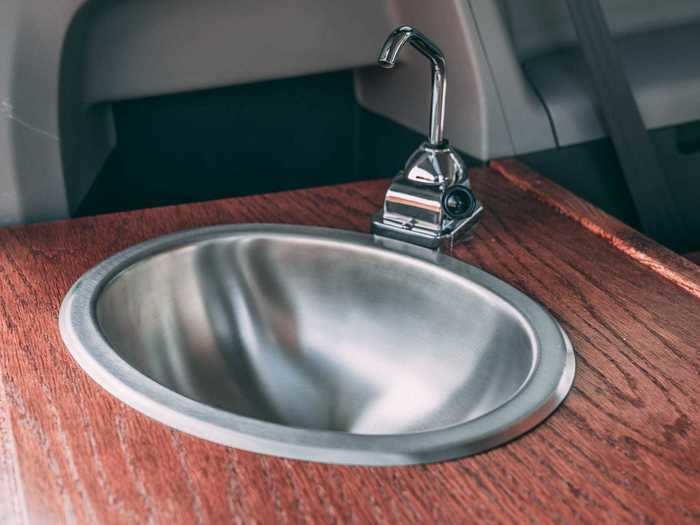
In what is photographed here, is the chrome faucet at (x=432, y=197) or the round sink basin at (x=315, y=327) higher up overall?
the chrome faucet at (x=432, y=197)

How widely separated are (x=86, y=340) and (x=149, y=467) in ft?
0.65

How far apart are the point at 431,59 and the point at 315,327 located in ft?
1.10

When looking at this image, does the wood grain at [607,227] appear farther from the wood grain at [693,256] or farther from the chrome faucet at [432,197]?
the wood grain at [693,256]

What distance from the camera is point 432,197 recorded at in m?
1.07

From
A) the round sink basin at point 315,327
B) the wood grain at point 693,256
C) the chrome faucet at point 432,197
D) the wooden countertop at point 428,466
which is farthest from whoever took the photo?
the wood grain at point 693,256

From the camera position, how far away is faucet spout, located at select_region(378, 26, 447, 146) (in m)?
0.95

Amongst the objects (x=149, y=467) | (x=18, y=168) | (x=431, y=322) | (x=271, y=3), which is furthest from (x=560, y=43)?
(x=149, y=467)

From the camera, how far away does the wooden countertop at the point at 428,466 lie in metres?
0.65

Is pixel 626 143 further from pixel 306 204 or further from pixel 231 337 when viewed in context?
pixel 231 337

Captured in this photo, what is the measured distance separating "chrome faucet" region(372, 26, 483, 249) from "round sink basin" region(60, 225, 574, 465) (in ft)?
0.08

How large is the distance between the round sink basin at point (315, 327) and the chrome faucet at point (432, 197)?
25 mm

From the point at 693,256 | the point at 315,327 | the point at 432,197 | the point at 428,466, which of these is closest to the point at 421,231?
the point at 432,197

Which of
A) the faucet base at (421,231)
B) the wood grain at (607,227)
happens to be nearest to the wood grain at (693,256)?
the wood grain at (607,227)

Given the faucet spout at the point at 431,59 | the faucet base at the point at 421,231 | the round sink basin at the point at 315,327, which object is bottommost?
the round sink basin at the point at 315,327
